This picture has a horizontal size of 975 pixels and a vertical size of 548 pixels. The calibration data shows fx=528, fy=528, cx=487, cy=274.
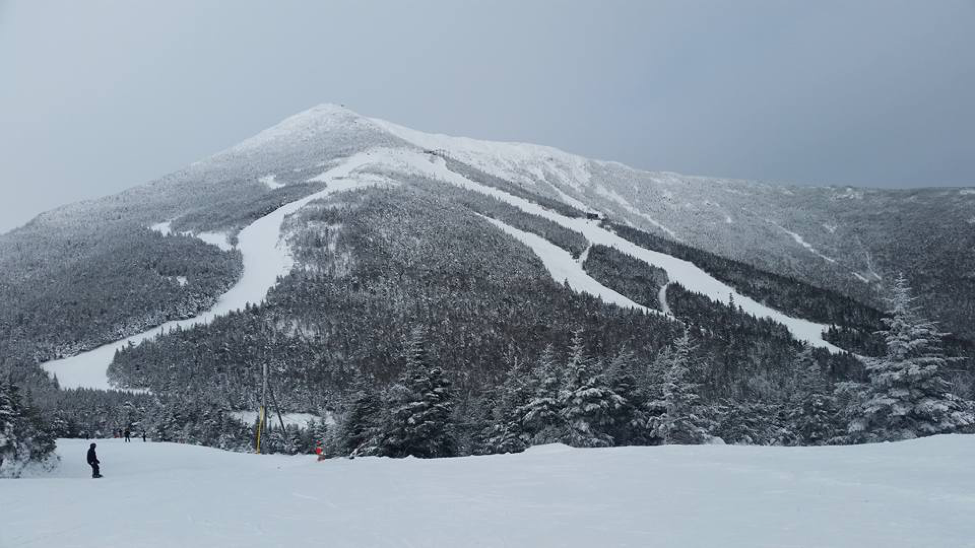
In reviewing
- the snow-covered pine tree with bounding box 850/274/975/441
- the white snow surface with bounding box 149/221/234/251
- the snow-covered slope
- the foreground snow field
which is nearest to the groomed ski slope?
the white snow surface with bounding box 149/221/234/251

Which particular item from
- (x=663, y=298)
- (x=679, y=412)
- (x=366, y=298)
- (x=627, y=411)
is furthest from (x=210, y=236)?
(x=679, y=412)

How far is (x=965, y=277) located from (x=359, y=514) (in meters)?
227

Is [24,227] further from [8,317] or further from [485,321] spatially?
[485,321]

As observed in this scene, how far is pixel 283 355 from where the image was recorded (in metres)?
82.5

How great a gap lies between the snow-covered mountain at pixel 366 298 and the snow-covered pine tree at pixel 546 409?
14817mm

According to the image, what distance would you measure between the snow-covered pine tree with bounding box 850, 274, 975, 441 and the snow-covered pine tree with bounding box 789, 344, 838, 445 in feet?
49.3

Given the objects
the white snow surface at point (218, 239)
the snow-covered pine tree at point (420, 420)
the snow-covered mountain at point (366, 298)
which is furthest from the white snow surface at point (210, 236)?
the snow-covered pine tree at point (420, 420)

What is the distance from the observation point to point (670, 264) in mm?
149250

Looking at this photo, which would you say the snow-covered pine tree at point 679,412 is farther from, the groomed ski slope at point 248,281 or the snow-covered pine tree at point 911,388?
the groomed ski slope at point 248,281

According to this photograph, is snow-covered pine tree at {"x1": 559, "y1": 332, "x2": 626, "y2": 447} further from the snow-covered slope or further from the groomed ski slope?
the snow-covered slope

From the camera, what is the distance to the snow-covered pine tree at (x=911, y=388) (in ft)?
73.5

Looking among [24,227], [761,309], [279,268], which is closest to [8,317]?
[279,268]

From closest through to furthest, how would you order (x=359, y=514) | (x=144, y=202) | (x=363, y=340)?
(x=359, y=514) → (x=363, y=340) → (x=144, y=202)

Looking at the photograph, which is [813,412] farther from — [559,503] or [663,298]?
[663,298]
